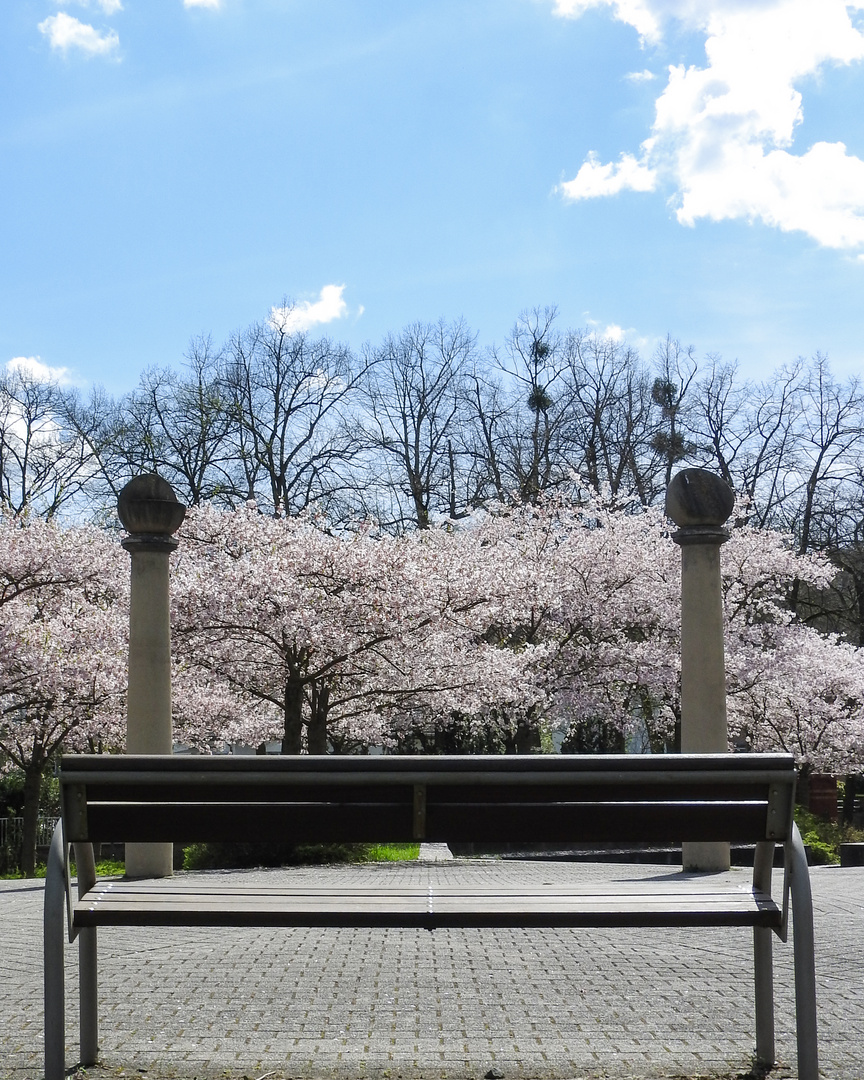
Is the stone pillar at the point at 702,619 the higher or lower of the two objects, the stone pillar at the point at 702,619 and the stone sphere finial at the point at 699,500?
the lower

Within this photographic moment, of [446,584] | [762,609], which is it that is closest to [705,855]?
[446,584]

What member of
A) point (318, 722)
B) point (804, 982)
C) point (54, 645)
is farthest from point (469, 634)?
point (804, 982)

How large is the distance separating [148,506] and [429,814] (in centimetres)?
675

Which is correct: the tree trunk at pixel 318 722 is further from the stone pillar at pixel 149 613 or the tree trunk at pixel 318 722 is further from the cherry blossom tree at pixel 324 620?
the stone pillar at pixel 149 613

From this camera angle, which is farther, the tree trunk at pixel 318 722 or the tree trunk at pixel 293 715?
the tree trunk at pixel 318 722

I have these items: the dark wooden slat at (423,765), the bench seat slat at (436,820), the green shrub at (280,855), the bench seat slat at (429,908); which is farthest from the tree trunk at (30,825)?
the dark wooden slat at (423,765)

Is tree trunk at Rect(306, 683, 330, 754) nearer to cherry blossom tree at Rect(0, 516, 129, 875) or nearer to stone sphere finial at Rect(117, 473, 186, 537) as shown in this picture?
cherry blossom tree at Rect(0, 516, 129, 875)

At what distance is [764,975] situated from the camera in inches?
155

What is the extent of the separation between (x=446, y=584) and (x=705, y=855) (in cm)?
1013

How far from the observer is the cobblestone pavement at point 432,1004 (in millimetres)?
3803

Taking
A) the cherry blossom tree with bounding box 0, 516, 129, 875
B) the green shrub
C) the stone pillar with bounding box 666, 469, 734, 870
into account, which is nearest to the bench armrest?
the stone pillar with bounding box 666, 469, 734, 870

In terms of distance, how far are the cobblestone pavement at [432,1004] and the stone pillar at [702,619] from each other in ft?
8.71

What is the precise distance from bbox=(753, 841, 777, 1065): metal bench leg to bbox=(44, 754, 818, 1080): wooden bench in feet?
0.57

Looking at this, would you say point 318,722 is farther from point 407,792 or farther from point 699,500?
point 407,792
